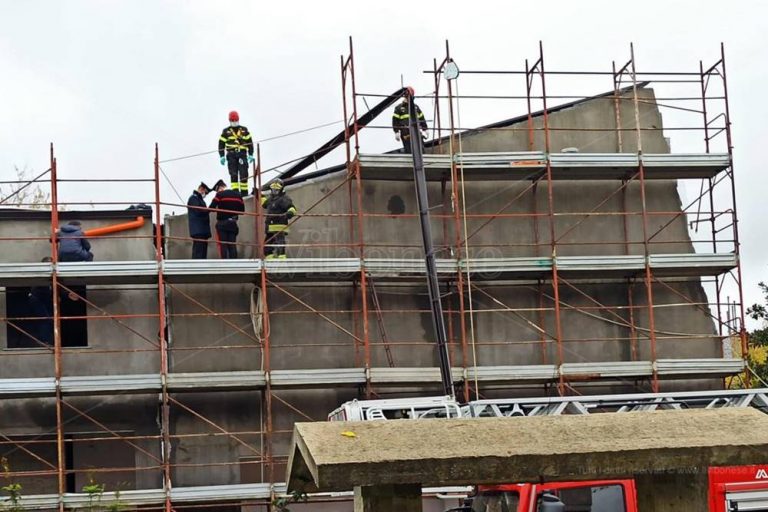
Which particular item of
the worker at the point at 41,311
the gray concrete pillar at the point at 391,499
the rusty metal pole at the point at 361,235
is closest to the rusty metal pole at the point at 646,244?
the rusty metal pole at the point at 361,235

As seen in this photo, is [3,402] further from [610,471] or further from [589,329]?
[610,471]

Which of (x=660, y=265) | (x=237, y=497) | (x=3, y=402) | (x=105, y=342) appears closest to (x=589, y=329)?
(x=660, y=265)

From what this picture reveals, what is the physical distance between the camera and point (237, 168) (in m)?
22.7

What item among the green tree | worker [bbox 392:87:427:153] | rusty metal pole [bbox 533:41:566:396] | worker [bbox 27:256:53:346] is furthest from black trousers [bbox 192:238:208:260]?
rusty metal pole [bbox 533:41:566:396]

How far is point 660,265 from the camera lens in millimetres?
22781

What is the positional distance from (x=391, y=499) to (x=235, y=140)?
55.6 ft

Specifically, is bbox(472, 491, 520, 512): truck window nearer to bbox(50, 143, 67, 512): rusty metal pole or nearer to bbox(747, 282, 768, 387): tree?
bbox(50, 143, 67, 512): rusty metal pole

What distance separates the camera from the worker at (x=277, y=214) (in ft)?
71.2

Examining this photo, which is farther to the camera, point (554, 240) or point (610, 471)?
point (554, 240)

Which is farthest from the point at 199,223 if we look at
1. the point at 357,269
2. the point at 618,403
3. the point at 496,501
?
the point at 496,501

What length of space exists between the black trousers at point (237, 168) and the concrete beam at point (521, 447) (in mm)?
16223

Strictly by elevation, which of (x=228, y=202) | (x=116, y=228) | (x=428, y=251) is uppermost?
(x=228, y=202)

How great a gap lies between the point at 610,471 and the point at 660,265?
55.8 ft

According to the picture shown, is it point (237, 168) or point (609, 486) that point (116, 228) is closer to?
point (237, 168)
